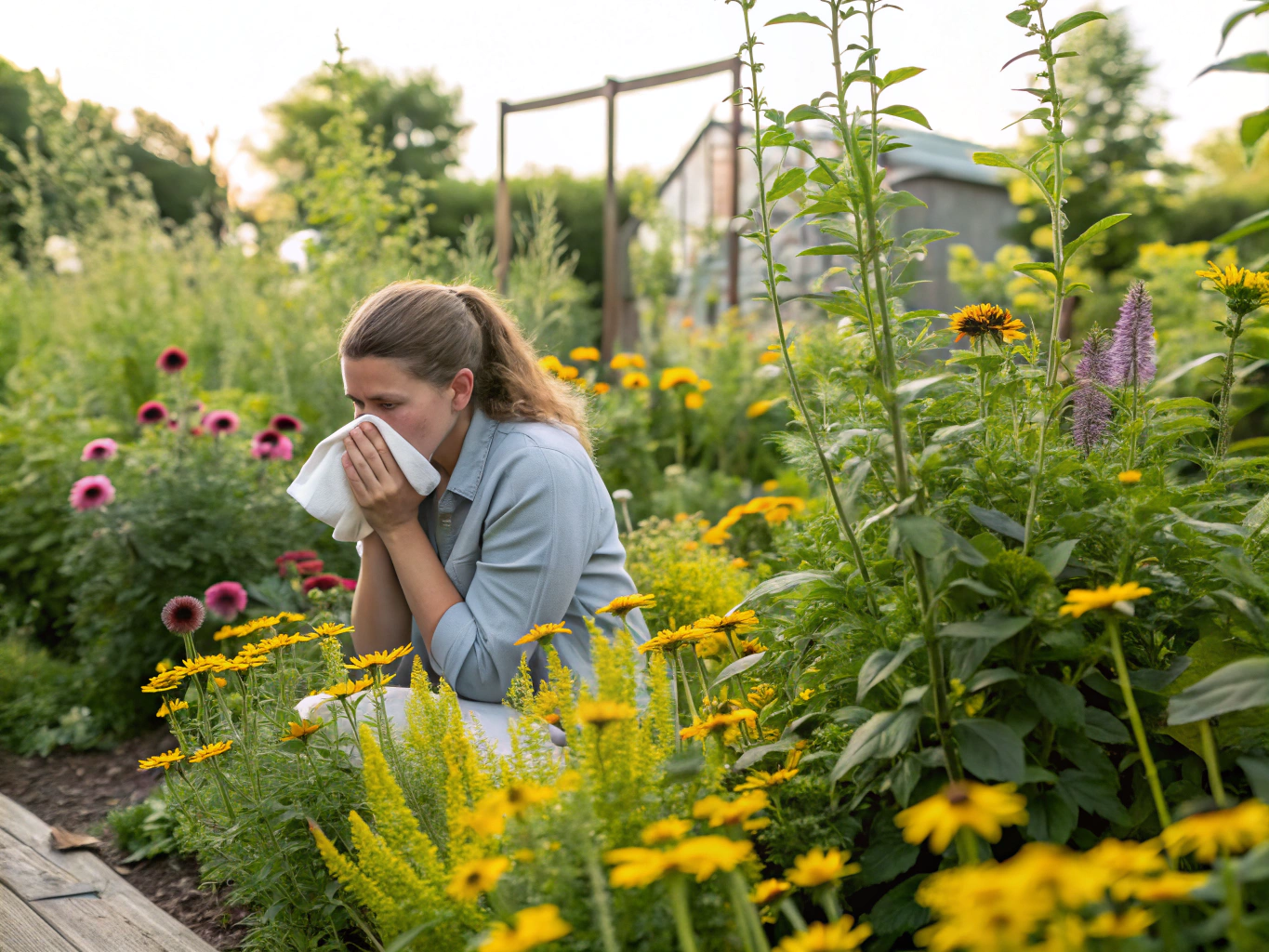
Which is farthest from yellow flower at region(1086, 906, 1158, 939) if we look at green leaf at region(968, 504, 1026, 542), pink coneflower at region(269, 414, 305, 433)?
pink coneflower at region(269, 414, 305, 433)

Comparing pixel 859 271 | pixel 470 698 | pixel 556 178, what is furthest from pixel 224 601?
pixel 556 178

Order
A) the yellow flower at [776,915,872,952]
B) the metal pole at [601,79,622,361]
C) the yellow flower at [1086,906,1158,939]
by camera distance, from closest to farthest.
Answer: the yellow flower at [1086,906,1158,939], the yellow flower at [776,915,872,952], the metal pole at [601,79,622,361]

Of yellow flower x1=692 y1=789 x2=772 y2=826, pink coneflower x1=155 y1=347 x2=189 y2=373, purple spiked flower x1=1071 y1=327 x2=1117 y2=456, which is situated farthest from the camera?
pink coneflower x1=155 y1=347 x2=189 y2=373

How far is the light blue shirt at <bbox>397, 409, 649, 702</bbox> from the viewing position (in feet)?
6.89

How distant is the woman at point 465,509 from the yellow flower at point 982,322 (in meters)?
0.96

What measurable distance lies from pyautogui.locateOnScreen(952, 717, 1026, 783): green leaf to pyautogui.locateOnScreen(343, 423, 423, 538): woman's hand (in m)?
1.43

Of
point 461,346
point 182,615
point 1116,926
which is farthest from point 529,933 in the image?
point 461,346

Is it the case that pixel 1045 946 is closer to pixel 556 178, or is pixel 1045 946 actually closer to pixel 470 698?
pixel 470 698

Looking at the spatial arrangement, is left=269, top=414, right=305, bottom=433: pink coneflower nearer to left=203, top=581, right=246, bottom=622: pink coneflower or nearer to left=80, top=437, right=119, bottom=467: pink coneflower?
left=80, top=437, right=119, bottom=467: pink coneflower

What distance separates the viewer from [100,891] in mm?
2111

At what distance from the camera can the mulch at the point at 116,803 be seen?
2121 mm

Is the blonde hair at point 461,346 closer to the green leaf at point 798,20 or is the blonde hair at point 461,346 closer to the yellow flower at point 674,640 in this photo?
the yellow flower at point 674,640

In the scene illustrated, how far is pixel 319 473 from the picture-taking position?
2.29 meters

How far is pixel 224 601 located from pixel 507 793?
217 centimetres
